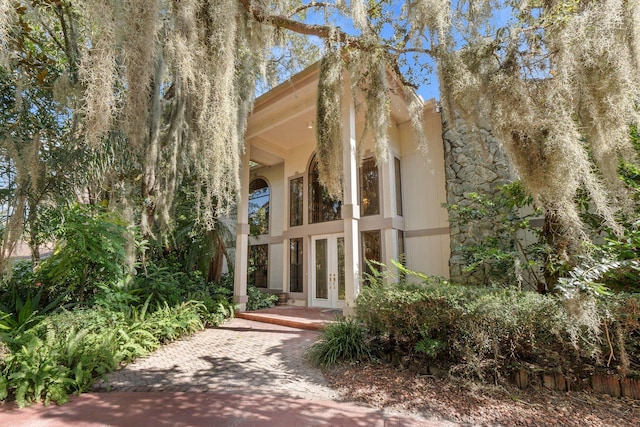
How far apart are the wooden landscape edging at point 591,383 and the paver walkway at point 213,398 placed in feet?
4.01

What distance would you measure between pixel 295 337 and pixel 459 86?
189 inches

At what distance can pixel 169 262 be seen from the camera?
8117 mm

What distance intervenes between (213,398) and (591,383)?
A: 157 inches

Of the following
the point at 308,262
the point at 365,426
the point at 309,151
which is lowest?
the point at 365,426

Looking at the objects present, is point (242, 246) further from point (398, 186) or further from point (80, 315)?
point (398, 186)

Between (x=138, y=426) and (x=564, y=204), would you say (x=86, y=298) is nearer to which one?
(x=138, y=426)

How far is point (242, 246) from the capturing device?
8.11 m

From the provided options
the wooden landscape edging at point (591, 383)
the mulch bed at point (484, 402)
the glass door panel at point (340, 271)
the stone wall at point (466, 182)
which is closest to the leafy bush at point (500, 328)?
the wooden landscape edging at point (591, 383)

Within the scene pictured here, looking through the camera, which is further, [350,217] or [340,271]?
[340,271]

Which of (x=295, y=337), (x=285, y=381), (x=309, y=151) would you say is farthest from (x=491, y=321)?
(x=309, y=151)

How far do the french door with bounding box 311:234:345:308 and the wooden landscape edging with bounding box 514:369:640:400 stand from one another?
4.98 metres

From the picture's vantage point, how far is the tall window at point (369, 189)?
7.84m

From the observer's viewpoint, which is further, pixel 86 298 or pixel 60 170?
pixel 86 298

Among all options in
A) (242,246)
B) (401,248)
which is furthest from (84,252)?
(401,248)
